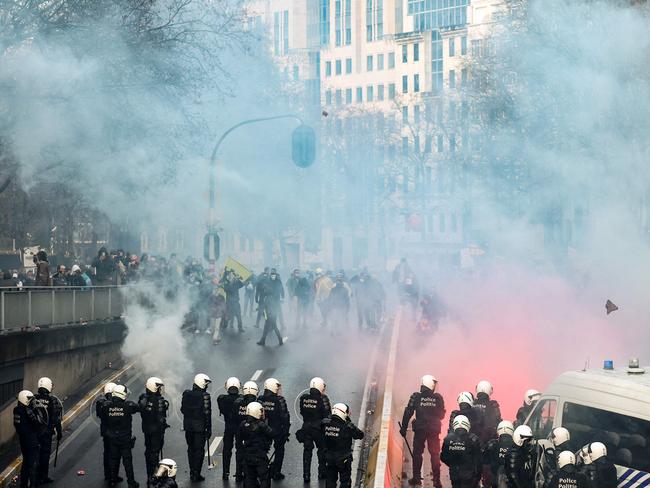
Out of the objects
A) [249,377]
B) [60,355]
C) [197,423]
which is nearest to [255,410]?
[197,423]

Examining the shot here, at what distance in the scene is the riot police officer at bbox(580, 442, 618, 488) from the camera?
11.0 meters

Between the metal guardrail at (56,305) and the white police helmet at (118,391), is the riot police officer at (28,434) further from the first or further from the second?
the metal guardrail at (56,305)

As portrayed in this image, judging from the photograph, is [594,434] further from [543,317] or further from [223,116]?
[223,116]

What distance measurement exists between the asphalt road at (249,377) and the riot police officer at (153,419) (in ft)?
1.39

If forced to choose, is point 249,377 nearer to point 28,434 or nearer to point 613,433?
point 28,434

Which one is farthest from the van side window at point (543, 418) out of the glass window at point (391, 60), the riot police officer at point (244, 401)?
the glass window at point (391, 60)

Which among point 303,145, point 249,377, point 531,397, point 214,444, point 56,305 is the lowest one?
point 214,444

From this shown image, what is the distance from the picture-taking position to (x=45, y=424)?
15.9 metres

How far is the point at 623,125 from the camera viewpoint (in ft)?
101

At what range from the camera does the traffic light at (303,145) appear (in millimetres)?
32844

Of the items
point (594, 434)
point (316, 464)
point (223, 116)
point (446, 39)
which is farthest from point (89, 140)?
point (446, 39)

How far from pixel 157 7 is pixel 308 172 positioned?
155 feet

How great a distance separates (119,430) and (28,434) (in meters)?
1.23

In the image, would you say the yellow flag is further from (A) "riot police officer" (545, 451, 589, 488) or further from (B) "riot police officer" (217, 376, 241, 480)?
(A) "riot police officer" (545, 451, 589, 488)
